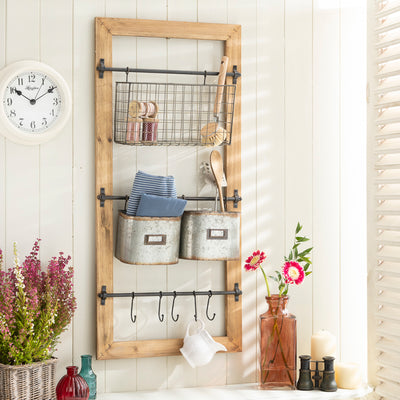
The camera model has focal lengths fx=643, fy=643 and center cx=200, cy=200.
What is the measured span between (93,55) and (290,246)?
1013mm

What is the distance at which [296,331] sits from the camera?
2.38m

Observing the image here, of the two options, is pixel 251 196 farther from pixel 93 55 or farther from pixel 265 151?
pixel 93 55

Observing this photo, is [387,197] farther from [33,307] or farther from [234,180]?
[33,307]

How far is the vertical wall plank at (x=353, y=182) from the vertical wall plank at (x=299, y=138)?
0.14m

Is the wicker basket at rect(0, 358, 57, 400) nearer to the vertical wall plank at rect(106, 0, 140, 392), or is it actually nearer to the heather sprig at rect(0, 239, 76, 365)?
the heather sprig at rect(0, 239, 76, 365)

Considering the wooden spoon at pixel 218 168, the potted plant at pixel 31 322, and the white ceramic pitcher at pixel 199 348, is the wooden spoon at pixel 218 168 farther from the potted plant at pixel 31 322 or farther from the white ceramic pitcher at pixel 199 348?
the potted plant at pixel 31 322

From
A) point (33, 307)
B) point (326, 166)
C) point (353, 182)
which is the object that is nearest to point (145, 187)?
point (33, 307)

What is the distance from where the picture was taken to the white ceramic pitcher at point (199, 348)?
7.38 ft

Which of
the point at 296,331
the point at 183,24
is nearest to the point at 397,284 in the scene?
the point at 296,331

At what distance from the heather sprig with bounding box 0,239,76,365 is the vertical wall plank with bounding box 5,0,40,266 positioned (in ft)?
0.24

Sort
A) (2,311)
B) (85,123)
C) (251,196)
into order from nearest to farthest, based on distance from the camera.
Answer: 1. (2,311)
2. (85,123)
3. (251,196)

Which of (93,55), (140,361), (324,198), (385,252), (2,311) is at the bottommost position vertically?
(140,361)

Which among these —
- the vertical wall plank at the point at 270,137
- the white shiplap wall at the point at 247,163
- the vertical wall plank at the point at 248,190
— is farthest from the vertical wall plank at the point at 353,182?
the vertical wall plank at the point at 248,190

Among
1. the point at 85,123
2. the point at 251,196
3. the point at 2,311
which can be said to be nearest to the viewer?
the point at 2,311
